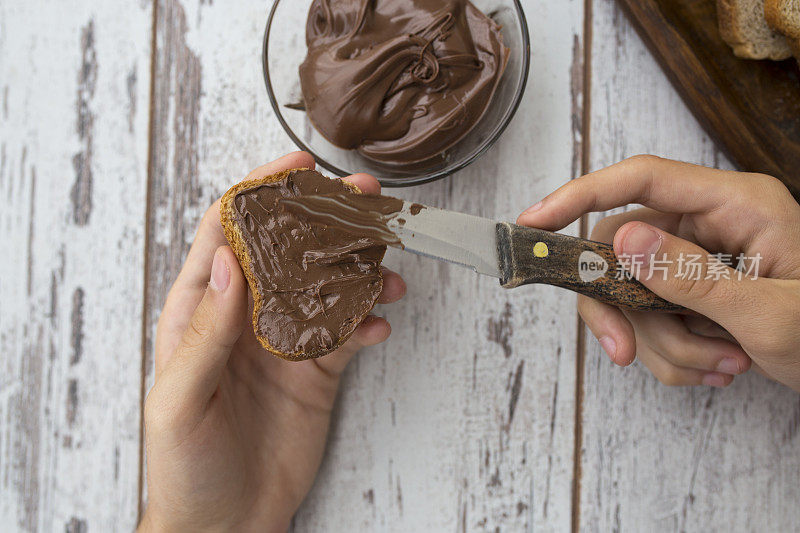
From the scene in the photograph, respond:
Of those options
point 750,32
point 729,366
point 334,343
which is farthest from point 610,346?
point 750,32

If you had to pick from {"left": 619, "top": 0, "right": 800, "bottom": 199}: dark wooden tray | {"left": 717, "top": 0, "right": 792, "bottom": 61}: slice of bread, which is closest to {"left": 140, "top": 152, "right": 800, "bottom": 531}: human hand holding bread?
{"left": 619, "top": 0, "right": 800, "bottom": 199}: dark wooden tray

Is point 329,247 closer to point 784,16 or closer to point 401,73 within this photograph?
point 401,73

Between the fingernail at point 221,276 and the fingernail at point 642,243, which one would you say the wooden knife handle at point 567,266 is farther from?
the fingernail at point 221,276

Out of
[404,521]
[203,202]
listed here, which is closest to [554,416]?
[404,521]

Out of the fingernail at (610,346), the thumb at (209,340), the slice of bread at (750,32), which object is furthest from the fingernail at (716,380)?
the thumb at (209,340)

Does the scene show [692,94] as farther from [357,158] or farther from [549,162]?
[357,158]

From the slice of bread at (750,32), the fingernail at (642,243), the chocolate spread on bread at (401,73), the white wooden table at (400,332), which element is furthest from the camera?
the white wooden table at (400,332)

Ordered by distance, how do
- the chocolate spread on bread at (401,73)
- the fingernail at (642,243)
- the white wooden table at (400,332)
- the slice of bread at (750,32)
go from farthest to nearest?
the white wooden table at (400,332) < the slice of bread at (750,32) < the chocolate spread on bread at (401,73) < the fingernail at (642,243)
